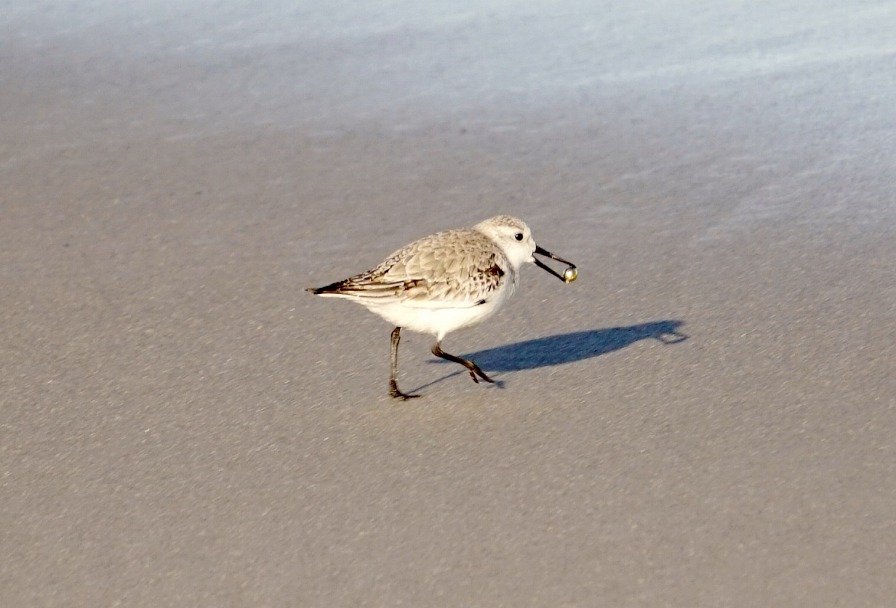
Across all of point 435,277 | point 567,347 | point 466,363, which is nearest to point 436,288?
point 435,277

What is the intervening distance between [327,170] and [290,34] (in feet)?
9.92

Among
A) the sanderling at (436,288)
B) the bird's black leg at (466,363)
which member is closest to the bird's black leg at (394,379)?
the sanderling at (436,288)

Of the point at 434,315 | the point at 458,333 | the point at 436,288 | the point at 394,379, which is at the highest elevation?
the point at 436,288

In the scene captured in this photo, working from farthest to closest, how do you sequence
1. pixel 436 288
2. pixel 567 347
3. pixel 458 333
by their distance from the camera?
1. pixel 458 333
2. pixel 567 347
3. pixel 436 288

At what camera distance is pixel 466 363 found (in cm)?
575

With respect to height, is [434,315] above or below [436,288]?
below

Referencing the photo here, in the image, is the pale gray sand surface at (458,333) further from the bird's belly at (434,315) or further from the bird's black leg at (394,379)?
the bird's belly at (434,315)

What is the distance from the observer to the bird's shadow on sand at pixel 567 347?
602cm

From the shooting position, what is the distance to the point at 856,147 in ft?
26.6

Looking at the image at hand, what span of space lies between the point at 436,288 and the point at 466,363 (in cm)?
33

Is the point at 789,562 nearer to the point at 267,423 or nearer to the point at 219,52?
the point at 267,423

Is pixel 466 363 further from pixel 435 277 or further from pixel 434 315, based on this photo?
pixel 435 277

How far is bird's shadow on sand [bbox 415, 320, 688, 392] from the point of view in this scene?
237 inches

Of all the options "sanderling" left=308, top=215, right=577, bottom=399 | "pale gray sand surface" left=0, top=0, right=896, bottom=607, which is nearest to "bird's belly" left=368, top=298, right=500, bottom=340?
"sanderling" left=308, top=215, right=577, bottom=399
